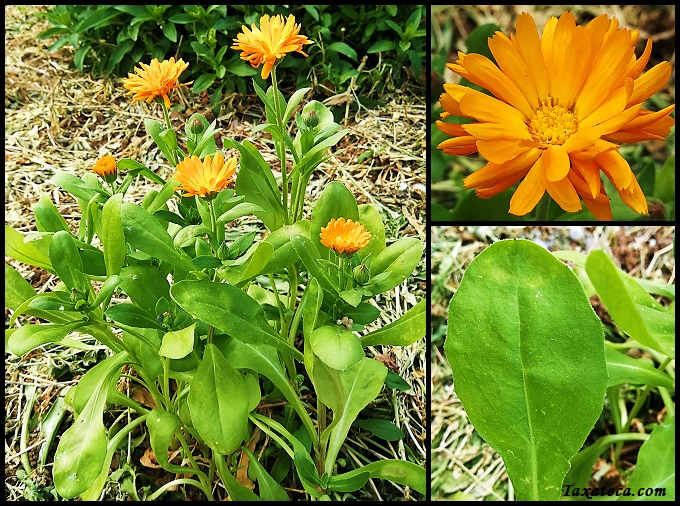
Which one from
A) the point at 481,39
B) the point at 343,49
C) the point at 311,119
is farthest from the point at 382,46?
the point at 311,119

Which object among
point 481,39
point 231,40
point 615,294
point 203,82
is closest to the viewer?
point 615,294

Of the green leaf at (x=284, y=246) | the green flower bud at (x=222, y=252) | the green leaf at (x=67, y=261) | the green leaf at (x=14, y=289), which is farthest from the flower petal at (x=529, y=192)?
the green leaf at (x=14, y=289)

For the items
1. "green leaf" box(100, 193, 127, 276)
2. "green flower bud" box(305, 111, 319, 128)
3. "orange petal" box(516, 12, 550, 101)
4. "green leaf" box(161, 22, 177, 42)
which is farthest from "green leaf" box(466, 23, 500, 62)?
"green leaf" box(161, 22, 177, 42)

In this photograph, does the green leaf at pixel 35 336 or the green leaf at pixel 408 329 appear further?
the green leaf at pixel 408 329

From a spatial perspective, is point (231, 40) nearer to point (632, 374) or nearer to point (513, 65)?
point (513, 65)

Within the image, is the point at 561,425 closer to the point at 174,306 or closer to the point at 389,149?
the point at 174,306

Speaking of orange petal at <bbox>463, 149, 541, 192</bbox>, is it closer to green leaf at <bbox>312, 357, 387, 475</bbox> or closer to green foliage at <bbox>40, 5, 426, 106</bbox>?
green leaf at <bbox>312, 357, 387, 475</bbox>

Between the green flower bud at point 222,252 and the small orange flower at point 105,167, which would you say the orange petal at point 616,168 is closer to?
the green flower bud at point 222,252
